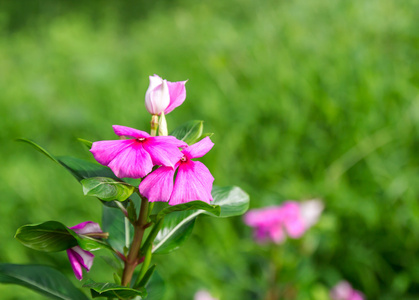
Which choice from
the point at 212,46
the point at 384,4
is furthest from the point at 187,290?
the point at 384,4

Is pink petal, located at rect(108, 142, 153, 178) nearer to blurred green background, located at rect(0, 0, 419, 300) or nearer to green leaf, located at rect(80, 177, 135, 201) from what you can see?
green leaf, located at rect(80, 177, 135, 201)

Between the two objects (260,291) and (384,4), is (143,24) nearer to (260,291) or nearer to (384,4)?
(384,4)

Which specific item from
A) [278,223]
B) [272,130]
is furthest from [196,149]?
[272,130]

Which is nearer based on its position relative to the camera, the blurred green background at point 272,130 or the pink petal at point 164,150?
the pink petal at point 164,150

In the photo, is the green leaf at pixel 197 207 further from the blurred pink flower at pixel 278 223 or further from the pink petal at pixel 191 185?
the blurred pink flower at pixel 278 223

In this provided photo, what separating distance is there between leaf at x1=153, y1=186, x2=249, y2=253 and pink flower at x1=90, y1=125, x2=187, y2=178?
15cm

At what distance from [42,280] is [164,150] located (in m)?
0.26

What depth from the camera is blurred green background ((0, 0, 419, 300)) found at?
6.38 feet

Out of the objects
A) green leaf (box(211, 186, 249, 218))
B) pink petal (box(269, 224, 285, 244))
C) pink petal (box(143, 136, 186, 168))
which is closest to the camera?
pink petal (box(143, 136, 186, 168))

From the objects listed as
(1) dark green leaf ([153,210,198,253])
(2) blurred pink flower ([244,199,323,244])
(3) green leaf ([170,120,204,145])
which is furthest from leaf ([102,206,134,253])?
(2) blurred pink flower ([244,199,323,244])

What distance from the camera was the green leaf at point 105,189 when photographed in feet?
1.62

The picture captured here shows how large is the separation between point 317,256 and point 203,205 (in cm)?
165

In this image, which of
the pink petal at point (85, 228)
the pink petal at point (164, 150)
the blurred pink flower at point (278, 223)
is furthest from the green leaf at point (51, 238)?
the blurred pink flower at point (278, 223)

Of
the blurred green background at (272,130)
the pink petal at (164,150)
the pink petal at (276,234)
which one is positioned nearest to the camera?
the pink petal at (164,150)
